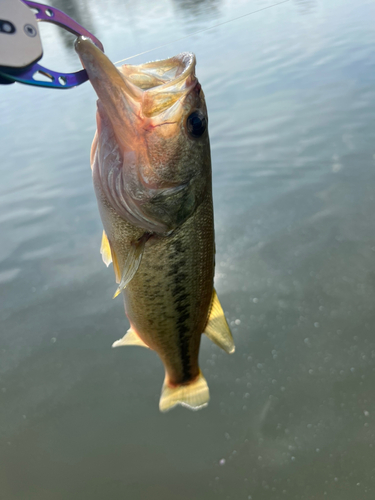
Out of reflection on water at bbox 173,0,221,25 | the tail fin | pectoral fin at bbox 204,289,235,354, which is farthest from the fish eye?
reflection on water at bbox 173,0,221,25

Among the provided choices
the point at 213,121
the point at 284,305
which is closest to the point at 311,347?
the point at 284,305

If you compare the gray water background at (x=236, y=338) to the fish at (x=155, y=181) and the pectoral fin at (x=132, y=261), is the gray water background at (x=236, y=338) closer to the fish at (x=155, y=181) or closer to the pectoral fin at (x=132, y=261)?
the fish at (x=155, y=181)

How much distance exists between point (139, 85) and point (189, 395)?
1827mm

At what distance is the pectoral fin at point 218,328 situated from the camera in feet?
6.51

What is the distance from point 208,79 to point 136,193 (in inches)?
335

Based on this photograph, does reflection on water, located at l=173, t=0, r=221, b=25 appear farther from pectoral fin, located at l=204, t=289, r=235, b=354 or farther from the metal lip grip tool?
the metal lip grip tool

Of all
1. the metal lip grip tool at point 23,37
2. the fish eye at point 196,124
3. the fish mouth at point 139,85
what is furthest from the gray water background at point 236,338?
the metal lip grip tool at point 23,37

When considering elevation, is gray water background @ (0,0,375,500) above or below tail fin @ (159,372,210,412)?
below

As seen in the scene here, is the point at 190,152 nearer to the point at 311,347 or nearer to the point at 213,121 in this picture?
the point at 311,347

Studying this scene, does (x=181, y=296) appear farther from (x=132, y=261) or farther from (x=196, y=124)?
(x=196, y=124)

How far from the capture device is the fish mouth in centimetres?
118

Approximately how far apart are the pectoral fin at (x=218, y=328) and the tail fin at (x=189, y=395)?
456mm

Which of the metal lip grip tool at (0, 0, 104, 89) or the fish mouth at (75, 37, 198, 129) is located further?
the fish mouth at (75, 37, 198, 129)

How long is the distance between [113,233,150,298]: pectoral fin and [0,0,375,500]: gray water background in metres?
1.89
